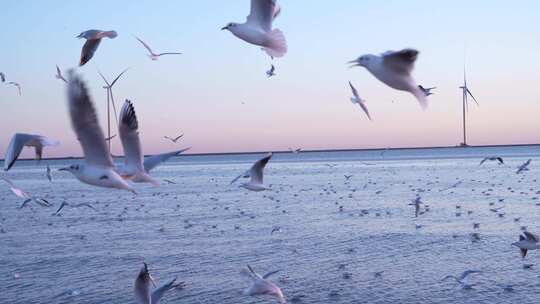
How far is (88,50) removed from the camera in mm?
9391

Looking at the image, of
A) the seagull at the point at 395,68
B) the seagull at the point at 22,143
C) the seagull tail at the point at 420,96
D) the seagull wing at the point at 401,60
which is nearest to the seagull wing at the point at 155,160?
the seagull at the point at 22,143

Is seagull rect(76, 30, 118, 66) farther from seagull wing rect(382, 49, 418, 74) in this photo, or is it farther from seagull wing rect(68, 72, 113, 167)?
seagull wing rect(382, 49, 418, 74)

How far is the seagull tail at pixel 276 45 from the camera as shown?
25.3ft

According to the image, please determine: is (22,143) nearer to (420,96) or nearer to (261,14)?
(261,14)

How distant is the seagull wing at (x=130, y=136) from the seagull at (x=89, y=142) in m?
0.49

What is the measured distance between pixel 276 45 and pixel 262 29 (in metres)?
0.38

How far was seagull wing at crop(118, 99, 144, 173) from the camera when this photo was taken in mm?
8336

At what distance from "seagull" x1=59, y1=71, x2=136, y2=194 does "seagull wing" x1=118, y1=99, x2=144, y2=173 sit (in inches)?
19.4

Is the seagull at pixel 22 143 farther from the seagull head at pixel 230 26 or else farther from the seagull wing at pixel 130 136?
the seagull head at pixel 230 26

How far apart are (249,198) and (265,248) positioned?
11.5m

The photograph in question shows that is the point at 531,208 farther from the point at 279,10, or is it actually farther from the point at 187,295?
the point at 279,10

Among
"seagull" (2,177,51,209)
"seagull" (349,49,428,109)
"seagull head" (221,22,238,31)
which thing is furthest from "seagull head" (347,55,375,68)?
"seagull" (2,177,51,209)

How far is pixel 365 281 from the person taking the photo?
11555mm

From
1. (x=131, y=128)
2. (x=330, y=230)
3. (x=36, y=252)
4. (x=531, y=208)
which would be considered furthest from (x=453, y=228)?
(x=131, y=128)
